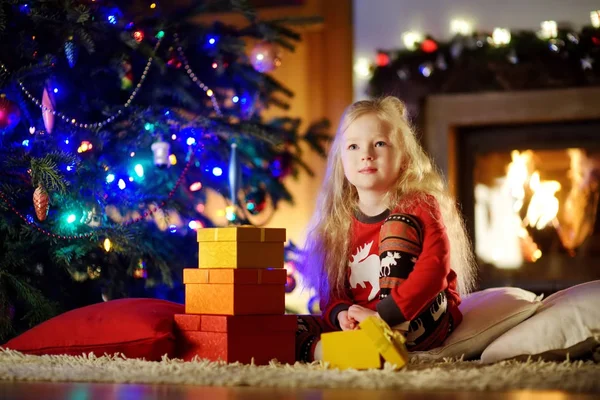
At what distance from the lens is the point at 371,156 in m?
2.17

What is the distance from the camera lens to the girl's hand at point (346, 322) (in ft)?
6.63

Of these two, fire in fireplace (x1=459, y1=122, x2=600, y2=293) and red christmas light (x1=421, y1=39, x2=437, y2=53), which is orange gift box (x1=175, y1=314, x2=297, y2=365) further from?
red christmas light (x1=421, y1=39, x2=437, y2=53)

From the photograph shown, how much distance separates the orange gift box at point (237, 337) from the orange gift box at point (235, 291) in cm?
2

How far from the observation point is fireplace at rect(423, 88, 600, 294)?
3.90 metres

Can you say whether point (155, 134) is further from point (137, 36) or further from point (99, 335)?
point (99, 335)

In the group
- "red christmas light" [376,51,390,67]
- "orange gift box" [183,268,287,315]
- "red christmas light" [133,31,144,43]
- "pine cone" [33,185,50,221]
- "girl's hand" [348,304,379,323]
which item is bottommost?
"girl's hand" [348,304,379,323]

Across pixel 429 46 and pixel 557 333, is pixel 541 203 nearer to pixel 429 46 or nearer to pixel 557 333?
pixel 429 46

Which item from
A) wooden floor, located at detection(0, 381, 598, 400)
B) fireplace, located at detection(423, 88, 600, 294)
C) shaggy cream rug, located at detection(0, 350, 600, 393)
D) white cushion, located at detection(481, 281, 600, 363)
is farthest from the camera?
fireplace, located at detection(423, 88, 600, 294)

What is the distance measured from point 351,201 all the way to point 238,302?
0.53m

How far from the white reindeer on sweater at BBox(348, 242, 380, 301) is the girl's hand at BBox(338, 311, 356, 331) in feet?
0.38

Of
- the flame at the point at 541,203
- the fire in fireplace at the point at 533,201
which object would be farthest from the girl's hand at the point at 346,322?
the flame at the point at 541,203

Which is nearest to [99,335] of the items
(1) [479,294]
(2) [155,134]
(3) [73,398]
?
(3) [73,398]

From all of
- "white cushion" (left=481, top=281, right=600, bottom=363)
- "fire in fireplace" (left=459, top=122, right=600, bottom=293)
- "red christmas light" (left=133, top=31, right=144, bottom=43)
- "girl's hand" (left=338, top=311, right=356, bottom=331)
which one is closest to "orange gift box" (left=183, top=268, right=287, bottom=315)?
"girl's hand" (left=338, top=311, right=356, bottom=331)

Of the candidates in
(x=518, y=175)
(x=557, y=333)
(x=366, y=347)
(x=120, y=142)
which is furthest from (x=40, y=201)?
(x=518, y=175)
